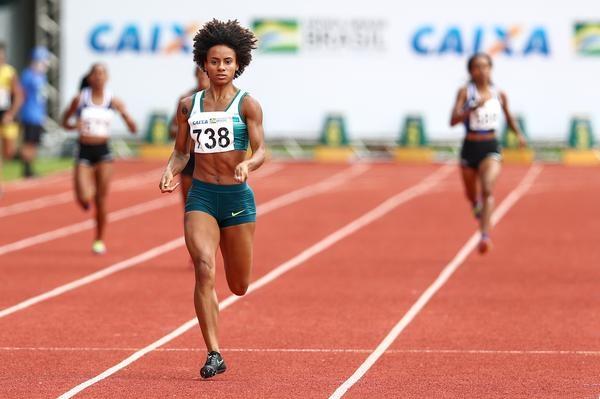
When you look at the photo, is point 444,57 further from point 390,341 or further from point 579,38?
point 390,341

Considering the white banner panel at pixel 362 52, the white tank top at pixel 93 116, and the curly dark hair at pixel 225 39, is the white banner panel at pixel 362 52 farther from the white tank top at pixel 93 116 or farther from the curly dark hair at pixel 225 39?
the curly dark hair at pixel 225 39

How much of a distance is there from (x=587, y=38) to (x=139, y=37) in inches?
338

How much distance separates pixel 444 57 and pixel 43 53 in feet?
25.6

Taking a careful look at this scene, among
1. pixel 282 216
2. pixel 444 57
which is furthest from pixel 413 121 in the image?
pixel 282 216

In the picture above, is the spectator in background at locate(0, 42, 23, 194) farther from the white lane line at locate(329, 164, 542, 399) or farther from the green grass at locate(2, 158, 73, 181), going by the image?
the white lane line at locate(329, 164, 542, 399)

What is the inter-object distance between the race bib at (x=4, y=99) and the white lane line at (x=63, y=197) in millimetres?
1962

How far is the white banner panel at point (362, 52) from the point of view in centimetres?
2997

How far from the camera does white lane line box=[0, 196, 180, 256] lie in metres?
16.6

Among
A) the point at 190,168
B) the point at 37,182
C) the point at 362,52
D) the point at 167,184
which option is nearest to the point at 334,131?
the point at 362,52

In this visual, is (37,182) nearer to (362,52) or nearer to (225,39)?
(362,52)

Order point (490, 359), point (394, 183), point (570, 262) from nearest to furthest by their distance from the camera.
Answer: point (490, 359), point (570, 262), point (394, 183)

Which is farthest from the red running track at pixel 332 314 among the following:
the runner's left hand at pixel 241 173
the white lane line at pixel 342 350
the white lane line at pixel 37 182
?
the white lane line at pixel 37 182

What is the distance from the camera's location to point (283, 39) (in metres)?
29.9

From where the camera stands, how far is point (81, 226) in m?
18.8
